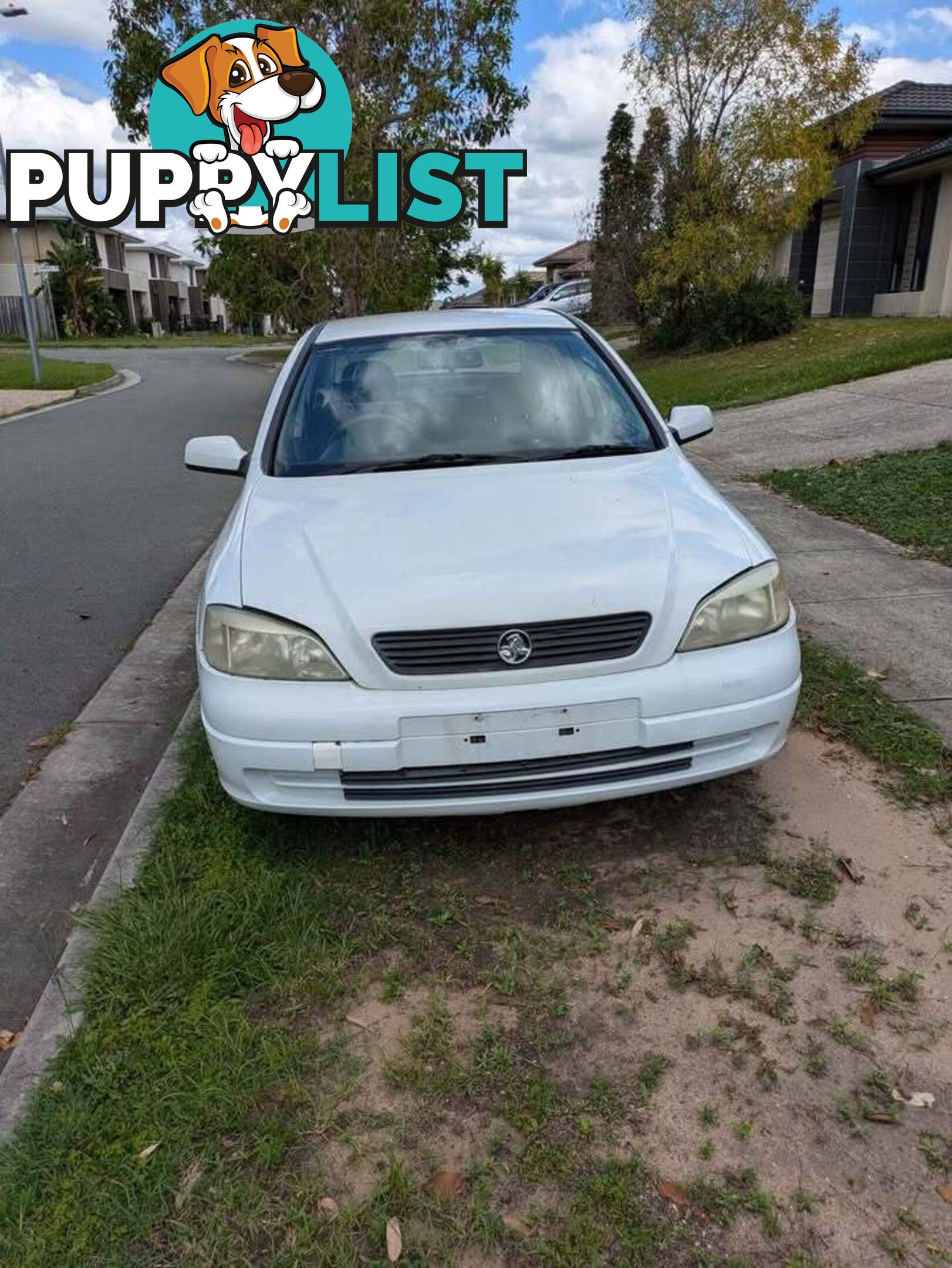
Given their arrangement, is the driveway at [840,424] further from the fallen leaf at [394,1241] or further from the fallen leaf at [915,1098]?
the fallen leaf at [394,1241]

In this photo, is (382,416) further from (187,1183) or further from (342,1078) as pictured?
(187,1183)

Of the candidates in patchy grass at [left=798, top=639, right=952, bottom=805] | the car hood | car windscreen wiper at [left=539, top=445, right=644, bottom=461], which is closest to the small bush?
patchy grass at [left=798, top=639, right=952, bottom=805]

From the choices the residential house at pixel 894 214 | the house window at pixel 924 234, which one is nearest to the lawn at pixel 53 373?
the residential house at pixel 894 214

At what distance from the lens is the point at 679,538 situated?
2947mm

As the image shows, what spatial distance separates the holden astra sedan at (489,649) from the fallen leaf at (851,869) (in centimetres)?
37

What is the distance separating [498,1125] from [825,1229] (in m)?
0.65

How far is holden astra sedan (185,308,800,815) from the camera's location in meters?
2.64

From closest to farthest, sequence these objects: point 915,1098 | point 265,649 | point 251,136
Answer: point 915,1098 < point 265,649 < point 251,136

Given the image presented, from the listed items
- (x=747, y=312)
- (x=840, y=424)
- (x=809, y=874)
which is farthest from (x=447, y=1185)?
(x=747, y=312)

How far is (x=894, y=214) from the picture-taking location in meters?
21.4

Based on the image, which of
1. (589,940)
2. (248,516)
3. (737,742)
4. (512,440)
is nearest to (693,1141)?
(589,940)

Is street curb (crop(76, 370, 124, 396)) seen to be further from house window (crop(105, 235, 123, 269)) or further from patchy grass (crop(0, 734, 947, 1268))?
house window (crop(105, 235, 123, 269))

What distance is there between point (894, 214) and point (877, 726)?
70.8 feet

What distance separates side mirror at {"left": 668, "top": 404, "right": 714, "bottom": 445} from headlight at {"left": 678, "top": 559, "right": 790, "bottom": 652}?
131 centimetres
